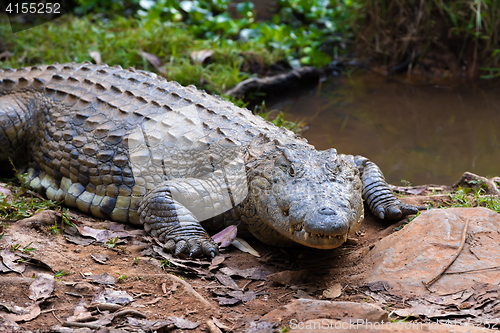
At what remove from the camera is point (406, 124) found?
7059 mm

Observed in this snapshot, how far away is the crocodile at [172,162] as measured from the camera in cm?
329

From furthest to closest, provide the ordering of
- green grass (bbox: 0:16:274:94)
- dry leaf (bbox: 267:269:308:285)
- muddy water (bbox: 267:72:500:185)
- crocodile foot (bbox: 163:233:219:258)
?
1. green grass (bbox: 0:16:274:94)
2. muddy water (bbox: 267:72:500:185)
3. crocodile foot (bbox: 163:233:219:258)
4. dry leaf (bbox: 267:269:308:285)

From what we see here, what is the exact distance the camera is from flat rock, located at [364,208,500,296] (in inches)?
112

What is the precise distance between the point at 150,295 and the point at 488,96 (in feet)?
23.9

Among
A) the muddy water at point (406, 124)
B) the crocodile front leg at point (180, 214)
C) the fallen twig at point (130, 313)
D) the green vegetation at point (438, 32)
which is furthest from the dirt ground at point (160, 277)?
the green vegetation at point (438, 32)

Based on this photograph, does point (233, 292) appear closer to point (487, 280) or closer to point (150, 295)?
point (150, 295)

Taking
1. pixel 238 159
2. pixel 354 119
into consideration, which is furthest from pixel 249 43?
pixel 238 159

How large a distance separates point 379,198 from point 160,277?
2.14 meters

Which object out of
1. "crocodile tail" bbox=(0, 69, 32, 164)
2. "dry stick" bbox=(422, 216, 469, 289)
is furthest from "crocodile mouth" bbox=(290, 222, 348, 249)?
"crocodile tail" bbox=(0, 69, 32, 164)

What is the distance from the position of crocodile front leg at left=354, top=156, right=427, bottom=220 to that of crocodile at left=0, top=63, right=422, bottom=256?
0.01 meters

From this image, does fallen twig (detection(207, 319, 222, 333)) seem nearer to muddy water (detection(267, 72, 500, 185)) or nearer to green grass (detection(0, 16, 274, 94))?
muddy water (detection(267, 72, 500, 185))

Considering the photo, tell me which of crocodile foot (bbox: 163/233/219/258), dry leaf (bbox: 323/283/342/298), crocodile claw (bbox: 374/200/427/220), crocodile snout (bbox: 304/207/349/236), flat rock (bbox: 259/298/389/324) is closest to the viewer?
flat rock (bbox: 259/298/389/324)

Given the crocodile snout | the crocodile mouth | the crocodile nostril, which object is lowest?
the crocodile mouth

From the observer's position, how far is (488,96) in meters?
Answer: 7.85
